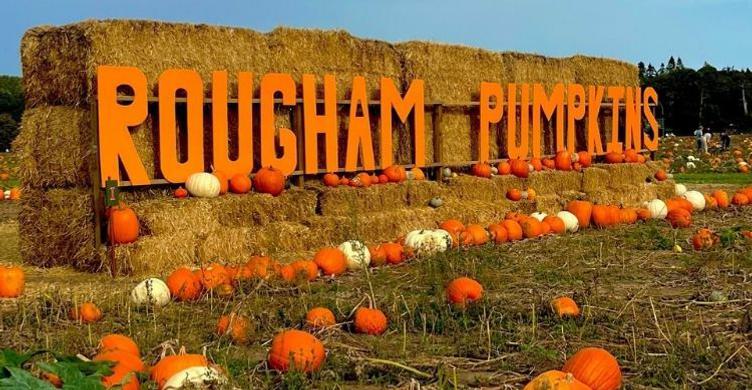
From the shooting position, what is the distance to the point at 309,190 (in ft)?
37.3

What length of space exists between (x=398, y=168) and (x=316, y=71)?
1878 mm

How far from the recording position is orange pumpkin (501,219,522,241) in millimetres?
10625

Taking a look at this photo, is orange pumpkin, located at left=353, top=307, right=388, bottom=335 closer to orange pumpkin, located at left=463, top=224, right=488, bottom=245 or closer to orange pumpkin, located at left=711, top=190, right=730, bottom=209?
orange pumpkin, located at left=463, top=224, right=488, bottom=245

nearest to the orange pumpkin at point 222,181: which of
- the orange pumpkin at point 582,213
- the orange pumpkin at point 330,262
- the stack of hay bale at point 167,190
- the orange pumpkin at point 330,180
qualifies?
the stack of hay bale at point 167,190

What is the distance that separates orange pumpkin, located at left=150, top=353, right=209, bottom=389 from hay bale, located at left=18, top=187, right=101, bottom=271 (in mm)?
5375

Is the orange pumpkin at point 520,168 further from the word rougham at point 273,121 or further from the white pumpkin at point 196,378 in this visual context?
the white pumpkin at point 196,378

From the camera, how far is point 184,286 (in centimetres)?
700

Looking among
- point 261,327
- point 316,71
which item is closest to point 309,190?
point 316,71

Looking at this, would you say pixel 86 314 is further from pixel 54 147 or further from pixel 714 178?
pixel 714 178

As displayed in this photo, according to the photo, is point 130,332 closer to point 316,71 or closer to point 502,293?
point 502,293

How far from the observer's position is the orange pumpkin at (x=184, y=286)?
7008 millimetres

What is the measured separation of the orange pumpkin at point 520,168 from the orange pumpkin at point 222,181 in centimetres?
567

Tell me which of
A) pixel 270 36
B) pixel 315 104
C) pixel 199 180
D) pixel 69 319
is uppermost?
pixel 270 36

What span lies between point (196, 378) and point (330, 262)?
4.17 metres
